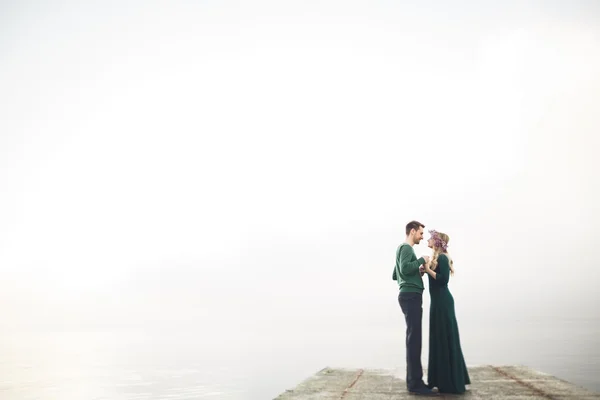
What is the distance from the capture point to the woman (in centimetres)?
818

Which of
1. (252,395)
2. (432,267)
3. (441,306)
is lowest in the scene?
(252,395)

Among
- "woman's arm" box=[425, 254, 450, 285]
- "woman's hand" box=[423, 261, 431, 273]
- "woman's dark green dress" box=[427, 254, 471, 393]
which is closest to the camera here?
"woman's dark green dress" box=[427, 254, 471, 393]

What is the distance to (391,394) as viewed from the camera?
312 inches

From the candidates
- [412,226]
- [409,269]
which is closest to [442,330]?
[409,269]

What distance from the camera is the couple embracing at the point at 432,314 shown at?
8055 millimetres

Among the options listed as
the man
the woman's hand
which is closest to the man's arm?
the man

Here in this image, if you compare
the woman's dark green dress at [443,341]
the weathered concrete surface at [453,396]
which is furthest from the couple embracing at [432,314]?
the weathered concrete surface at [453,396]

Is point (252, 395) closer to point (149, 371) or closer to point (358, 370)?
point (149, 371)

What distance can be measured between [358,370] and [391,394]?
3508mm

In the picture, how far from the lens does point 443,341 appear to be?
27.2ft

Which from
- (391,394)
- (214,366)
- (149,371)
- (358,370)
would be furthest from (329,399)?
(214,366)

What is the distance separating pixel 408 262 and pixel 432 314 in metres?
1.13

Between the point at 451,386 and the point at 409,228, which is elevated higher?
the point at 409,228

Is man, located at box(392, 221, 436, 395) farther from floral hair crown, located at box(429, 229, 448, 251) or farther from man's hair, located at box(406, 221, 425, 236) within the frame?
floral hair crown, located at box(429, 229, 448, 251)
